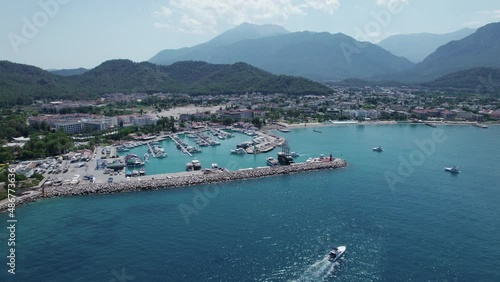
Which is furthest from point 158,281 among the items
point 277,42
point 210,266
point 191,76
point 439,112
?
point 277,42

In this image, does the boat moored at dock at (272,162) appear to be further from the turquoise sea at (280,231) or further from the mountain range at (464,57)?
the mountain range at (464,57)

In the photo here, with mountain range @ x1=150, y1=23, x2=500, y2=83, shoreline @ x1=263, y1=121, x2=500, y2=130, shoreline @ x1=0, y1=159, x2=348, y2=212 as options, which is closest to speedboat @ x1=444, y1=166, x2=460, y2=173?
shoreline @ x1=0, y1=159, x2=348, y2=212

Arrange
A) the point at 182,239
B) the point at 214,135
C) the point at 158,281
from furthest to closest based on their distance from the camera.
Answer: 1. the point at 214,135
2. the point at 182,239
3. the point at 158,281

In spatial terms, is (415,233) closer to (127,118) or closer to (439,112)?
(127,118)

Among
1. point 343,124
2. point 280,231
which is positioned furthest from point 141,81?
point 280,231

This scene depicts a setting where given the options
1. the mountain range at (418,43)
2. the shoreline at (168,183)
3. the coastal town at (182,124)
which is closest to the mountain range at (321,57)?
the mountain range at (418,43)
